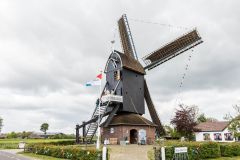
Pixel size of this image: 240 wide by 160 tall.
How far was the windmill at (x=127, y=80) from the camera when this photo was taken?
119 ft

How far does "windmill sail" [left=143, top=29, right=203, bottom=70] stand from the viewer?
40.4 meters

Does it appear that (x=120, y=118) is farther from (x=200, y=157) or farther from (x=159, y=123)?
(x=200, y=157)

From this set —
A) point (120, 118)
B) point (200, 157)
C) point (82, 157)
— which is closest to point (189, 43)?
point (120, 118)

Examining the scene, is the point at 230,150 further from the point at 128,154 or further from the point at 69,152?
the point at 69,152

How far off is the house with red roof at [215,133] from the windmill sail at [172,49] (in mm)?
19065

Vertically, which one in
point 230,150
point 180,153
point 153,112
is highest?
point 153,112

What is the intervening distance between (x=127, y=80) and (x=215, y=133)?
92.4 ft

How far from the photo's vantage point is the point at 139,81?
4097cm

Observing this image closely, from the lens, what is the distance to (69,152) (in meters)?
22.2

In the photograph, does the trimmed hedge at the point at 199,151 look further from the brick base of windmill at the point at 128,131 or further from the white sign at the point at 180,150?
the brick base of windmill at the point at 128,131

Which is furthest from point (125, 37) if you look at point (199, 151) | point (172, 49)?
point (199, 151)

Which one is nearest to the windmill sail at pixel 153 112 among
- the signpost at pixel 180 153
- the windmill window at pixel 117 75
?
the windmill window at pixel 117 75

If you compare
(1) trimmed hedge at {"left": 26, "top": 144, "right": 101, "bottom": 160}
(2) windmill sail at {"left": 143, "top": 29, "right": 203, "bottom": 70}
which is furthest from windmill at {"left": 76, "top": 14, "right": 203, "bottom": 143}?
(1) trimmed hedge at {"left": 26, "top": 144, "right": 101, "bottom": 160}

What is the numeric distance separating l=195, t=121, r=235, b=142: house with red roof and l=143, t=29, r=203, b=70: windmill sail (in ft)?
62.5
